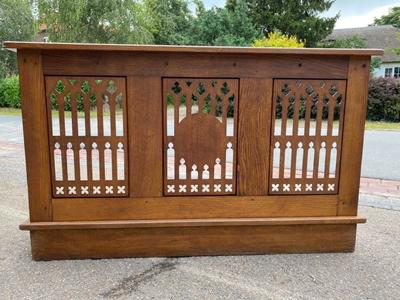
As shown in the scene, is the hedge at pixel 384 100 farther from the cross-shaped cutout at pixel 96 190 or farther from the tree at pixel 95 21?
the cross-shaped cutout at pixel 96 190

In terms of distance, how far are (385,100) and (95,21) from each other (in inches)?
543

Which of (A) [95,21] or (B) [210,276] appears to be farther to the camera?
(A) [95,21]

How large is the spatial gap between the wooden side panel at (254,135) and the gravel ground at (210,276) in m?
0.55

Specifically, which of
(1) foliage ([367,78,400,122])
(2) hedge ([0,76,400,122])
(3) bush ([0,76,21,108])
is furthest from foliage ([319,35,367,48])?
(3) bush ([0,76,21,108])

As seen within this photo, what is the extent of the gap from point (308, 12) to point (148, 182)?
28824mm

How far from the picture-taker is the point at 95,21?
63.6 feet

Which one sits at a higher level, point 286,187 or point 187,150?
point 187,150

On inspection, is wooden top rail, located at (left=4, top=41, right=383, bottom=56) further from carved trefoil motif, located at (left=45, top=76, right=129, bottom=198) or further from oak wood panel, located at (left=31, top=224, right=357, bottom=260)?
oak wood panel, located at (left=31, top=224, right=357, bottom=260)

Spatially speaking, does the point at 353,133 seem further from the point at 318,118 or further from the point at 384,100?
the point at 384,100

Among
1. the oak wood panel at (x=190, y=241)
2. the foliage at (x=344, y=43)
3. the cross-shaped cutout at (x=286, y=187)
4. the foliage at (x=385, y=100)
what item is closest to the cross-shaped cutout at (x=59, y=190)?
the oak wood panel at (x=190, y=241)

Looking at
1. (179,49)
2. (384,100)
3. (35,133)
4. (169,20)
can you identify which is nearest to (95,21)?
(169,20)

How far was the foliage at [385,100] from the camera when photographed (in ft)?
46.4

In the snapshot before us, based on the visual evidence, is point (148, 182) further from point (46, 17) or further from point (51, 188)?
point (46, 17)

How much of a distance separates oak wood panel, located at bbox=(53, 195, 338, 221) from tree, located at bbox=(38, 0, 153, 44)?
57.6 ft
